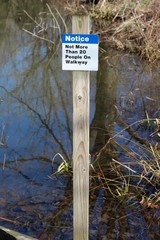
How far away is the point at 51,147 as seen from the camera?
5.72 meters

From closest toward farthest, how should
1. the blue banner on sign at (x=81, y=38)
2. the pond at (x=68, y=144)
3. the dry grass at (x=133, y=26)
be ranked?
the blue banner on sign at (x=81, y=38) → the pond at (x=68, y=144) → the dry grass at (x=133, y=26)

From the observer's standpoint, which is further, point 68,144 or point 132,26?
point 132,26

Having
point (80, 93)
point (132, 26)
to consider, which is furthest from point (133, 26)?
point (80, 93)

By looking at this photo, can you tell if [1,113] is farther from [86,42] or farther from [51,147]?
[86,42]

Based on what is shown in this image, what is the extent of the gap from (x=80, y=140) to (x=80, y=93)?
33cm

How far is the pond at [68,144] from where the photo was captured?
4.14m

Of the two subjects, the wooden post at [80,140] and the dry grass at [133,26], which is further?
the dry grass at [133,26]

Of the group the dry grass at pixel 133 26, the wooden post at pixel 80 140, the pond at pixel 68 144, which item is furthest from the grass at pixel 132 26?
the wooden post at pixel 80 140

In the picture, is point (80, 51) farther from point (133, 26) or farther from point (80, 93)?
point (133, 26)

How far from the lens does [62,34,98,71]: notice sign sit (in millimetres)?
2670

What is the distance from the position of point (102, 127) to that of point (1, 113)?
5.55ft

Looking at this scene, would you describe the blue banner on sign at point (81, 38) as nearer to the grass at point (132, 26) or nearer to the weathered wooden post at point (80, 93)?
the weathered wooden post at point (80, 93)

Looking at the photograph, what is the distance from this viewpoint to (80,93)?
2.83 metres

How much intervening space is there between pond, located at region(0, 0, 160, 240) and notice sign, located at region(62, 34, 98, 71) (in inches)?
72.7
